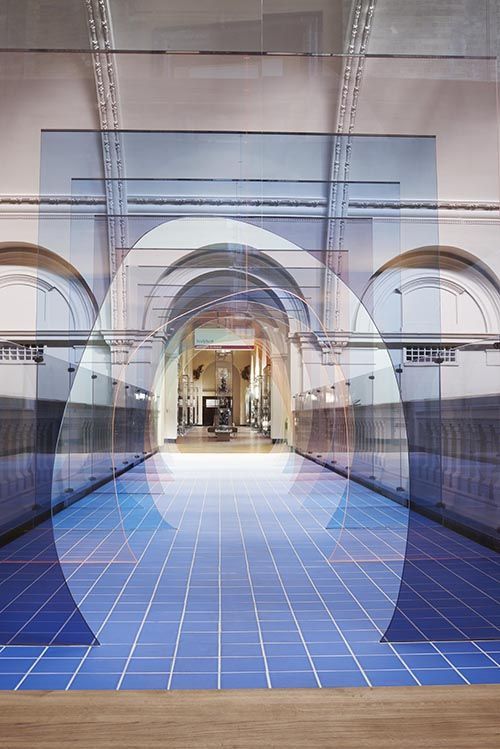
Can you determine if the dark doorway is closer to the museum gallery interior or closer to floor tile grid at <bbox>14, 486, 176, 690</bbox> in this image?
the museum gallery interior

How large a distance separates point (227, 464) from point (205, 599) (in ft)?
7.62

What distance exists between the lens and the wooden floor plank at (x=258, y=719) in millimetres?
1726

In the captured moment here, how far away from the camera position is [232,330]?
5.66m

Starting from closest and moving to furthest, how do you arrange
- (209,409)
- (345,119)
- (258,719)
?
1. (258,719)
2. (209,409)
3. (345,119)

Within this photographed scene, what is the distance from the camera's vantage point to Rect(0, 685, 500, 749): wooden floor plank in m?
1.73

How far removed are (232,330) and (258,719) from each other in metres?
4.02

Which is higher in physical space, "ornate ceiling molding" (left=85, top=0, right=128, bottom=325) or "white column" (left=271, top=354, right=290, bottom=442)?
"ornate ceiling molding" (left=85, top=0, right=128, bottom=325)

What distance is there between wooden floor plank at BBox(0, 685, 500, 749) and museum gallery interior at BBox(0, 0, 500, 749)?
313mm

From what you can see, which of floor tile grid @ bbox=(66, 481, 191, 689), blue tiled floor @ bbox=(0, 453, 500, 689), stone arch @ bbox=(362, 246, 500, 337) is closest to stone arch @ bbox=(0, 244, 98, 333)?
blue tiled floor @ bbox=(0, 453, 500, 689)

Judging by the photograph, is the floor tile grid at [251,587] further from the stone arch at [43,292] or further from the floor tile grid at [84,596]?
the stone arch at [43,292]

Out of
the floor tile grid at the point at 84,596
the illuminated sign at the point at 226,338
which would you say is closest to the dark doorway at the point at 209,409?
the illuminated sign at the point at 226,338

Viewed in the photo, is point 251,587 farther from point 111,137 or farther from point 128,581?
point 111,137

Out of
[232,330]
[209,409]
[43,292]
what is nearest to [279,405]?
[209,409]

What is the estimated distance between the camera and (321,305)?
21.9ft
